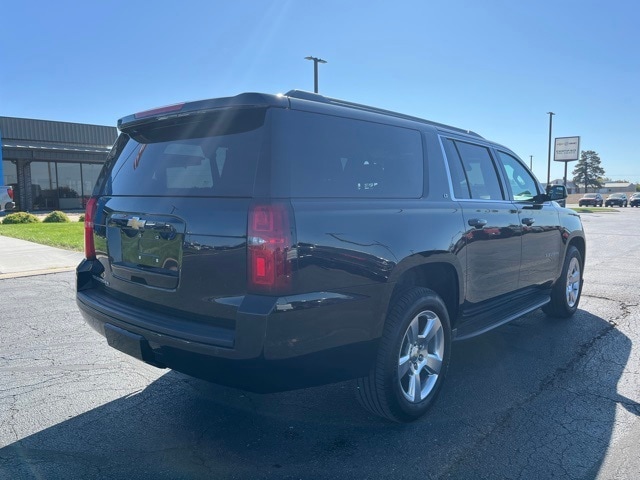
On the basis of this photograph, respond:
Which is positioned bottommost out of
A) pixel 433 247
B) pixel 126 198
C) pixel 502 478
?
pixel 502 478

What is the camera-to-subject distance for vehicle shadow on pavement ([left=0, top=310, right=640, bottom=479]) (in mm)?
2775

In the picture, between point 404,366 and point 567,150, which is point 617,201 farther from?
point 404,366

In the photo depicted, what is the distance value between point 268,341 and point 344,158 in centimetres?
120

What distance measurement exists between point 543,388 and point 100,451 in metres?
3.06

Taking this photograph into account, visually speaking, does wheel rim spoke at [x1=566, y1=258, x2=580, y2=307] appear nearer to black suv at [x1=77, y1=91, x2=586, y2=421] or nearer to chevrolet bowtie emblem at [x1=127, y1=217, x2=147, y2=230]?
black suv at [x1=77, y1=91, x2=586, y2=421]

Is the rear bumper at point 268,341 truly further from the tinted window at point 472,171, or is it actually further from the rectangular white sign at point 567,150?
the rectangular white sign at point 567,150

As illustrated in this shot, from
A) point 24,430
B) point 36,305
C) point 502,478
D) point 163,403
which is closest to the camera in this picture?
point 502,478

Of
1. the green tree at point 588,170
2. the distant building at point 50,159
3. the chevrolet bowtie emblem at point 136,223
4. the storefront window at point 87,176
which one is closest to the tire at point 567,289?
the chevrolet bowtie emblem at point 136,223

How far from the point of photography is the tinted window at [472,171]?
13.0ft

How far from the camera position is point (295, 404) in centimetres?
359

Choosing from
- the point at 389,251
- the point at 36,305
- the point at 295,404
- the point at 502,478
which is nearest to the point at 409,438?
the point at 502,478

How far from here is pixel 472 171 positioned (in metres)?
4.25

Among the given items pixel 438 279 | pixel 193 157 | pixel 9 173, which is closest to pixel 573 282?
pixel 438 279

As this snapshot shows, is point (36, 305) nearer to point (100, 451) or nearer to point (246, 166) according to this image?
point (100, 451)
